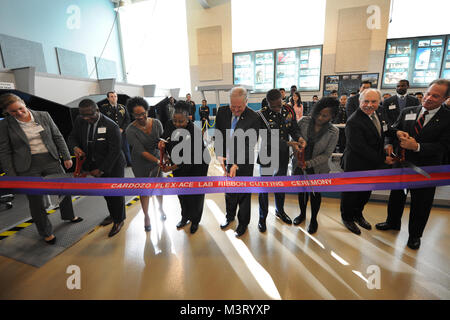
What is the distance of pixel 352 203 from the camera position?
2.33 metres

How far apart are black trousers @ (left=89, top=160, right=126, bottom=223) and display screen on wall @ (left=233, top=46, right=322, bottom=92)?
9.33 meters

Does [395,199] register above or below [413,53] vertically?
below

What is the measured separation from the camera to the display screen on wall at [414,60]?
7.85 m

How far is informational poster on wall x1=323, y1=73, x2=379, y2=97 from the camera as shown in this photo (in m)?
8.62

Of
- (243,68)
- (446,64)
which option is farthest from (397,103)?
(243,68)

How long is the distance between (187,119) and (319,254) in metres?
1.87

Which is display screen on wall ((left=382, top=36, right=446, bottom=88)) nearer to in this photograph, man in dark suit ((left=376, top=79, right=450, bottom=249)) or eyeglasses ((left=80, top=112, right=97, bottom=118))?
man in dark suit ((left=376, top=79, right=450, bottom=249))

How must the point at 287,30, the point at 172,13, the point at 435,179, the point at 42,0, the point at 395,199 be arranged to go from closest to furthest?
the point at 435,179 → the point at 395,199 → the point at 42,0 → the point at 287,30 → the point at 172,13

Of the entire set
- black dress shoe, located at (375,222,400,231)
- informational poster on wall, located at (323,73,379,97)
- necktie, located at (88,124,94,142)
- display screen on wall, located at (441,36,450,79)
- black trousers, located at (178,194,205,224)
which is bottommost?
Answer: black dress shoe, located at (375,222,400,231)

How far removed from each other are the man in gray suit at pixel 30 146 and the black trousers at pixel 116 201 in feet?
1.43

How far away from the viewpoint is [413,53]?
8000mm

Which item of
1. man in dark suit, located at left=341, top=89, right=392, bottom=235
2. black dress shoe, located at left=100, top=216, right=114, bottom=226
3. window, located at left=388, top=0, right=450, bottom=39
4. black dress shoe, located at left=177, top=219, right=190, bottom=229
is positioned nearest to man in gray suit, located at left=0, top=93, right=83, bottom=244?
black dress shoe, located at left=100, top=216, right=114, bottom=226
